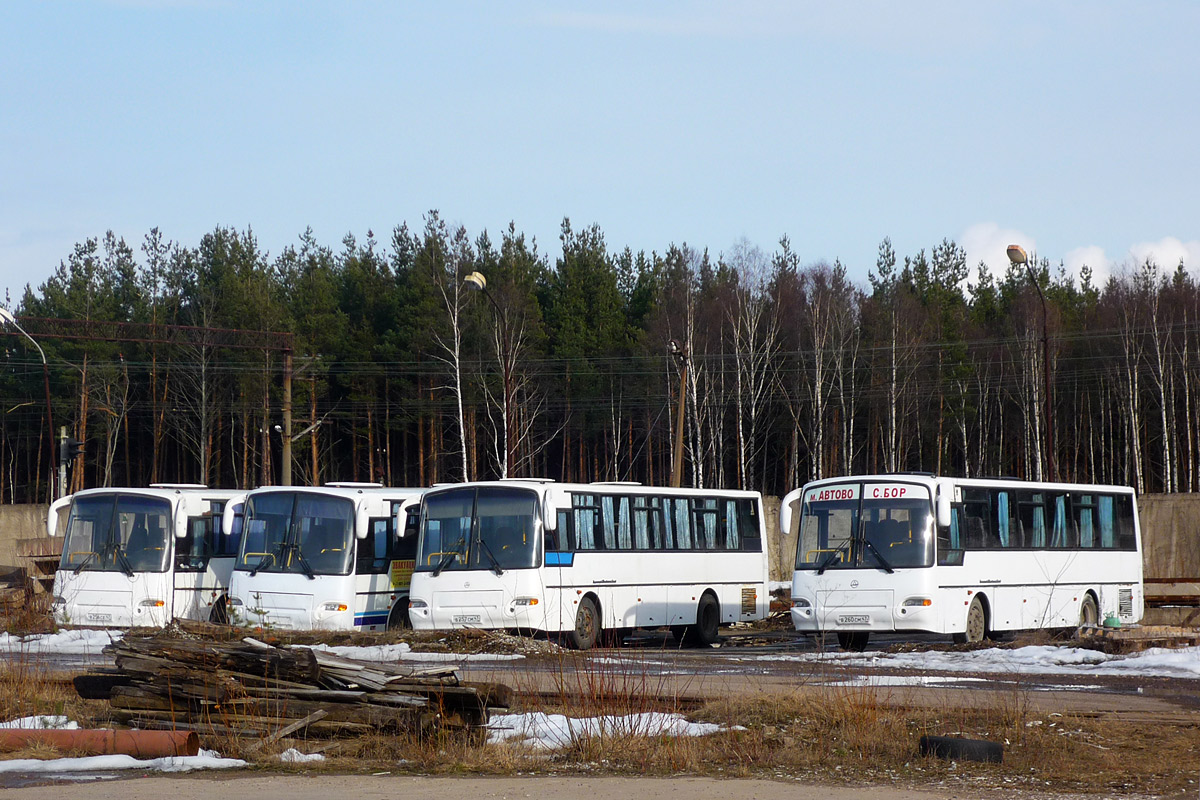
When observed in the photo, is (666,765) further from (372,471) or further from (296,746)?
(372,471)

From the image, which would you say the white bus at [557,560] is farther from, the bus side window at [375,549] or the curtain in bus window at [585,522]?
the bus side window at [375,549]

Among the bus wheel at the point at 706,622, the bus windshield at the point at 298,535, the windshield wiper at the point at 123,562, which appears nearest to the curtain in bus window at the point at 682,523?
the bus wheel at the point at 706,622

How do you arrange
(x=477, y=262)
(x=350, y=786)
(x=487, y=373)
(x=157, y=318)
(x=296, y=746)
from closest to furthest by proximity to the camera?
(x=350, y=786)
(x=296, y=746)
(x=487, y=373)
(x=477, y=262)
(x=157, y=318)

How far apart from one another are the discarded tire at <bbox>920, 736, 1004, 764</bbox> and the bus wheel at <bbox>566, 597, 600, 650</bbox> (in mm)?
13727

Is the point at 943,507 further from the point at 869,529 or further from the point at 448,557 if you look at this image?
the point at 448,557

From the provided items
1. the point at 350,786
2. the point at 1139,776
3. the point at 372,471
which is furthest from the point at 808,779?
the point at 372,471

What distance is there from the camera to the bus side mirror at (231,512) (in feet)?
89.8

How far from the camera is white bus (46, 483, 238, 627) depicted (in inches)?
1061

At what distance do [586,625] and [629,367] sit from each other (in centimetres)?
4753

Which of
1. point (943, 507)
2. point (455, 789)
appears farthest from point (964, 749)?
point (943, 507)

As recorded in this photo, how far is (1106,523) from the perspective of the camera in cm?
2795

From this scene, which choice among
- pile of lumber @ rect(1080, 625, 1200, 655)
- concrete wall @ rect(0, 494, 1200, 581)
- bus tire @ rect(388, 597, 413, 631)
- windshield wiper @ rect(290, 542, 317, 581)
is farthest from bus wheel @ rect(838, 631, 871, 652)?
concrete wall @ rect(0, 494, 1200, 581)

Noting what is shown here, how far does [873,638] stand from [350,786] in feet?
65.5

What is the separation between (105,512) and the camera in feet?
90.6
